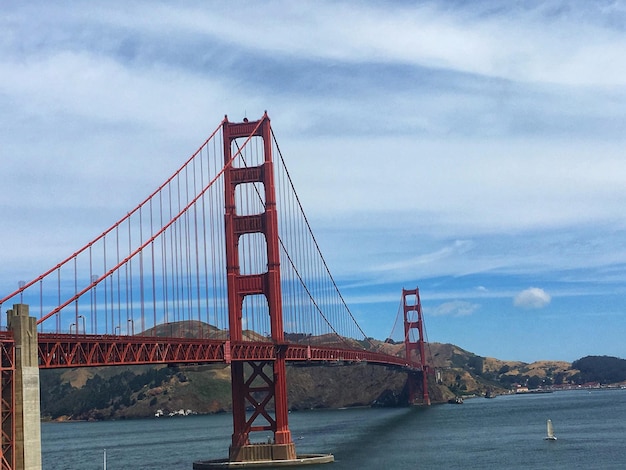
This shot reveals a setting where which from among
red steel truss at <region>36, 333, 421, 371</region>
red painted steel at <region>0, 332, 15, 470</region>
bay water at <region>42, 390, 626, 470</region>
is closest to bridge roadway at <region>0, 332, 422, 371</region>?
red steel truss at <region>36, 333, 421, 371</region>

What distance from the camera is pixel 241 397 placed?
64.3 metres

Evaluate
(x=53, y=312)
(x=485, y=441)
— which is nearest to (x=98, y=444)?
(x=485, y=441)

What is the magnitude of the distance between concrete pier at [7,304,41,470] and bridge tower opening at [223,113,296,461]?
27.2 metres

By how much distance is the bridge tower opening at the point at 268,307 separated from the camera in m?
63.0

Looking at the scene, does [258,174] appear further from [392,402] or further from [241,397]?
[392,402]

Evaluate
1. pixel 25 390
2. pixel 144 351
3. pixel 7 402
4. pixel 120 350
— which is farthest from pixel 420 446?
pixel 7 402

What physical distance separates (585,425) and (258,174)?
56364 mm

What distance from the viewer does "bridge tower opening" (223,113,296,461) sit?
6297 cm

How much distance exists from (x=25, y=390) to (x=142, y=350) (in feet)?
38.5

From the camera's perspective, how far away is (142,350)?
4647 cm

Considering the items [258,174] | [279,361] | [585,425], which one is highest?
[258,174]

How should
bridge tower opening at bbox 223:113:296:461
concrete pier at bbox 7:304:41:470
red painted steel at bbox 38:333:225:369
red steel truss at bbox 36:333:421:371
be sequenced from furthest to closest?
bridge tower opening at bbox 223:113:296:461
red steel truss at bbox 36:333:421:371
red painted steel at bbox 38:333:225:369
concrete pier at bbox 7:304:41:470

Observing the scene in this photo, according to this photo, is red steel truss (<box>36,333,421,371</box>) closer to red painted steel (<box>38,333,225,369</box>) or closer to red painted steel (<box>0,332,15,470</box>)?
red painted steel (<box>38,333,225,369</box>)

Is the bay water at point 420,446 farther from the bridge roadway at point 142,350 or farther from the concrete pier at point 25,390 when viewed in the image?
the concrete pier at point 25,390
